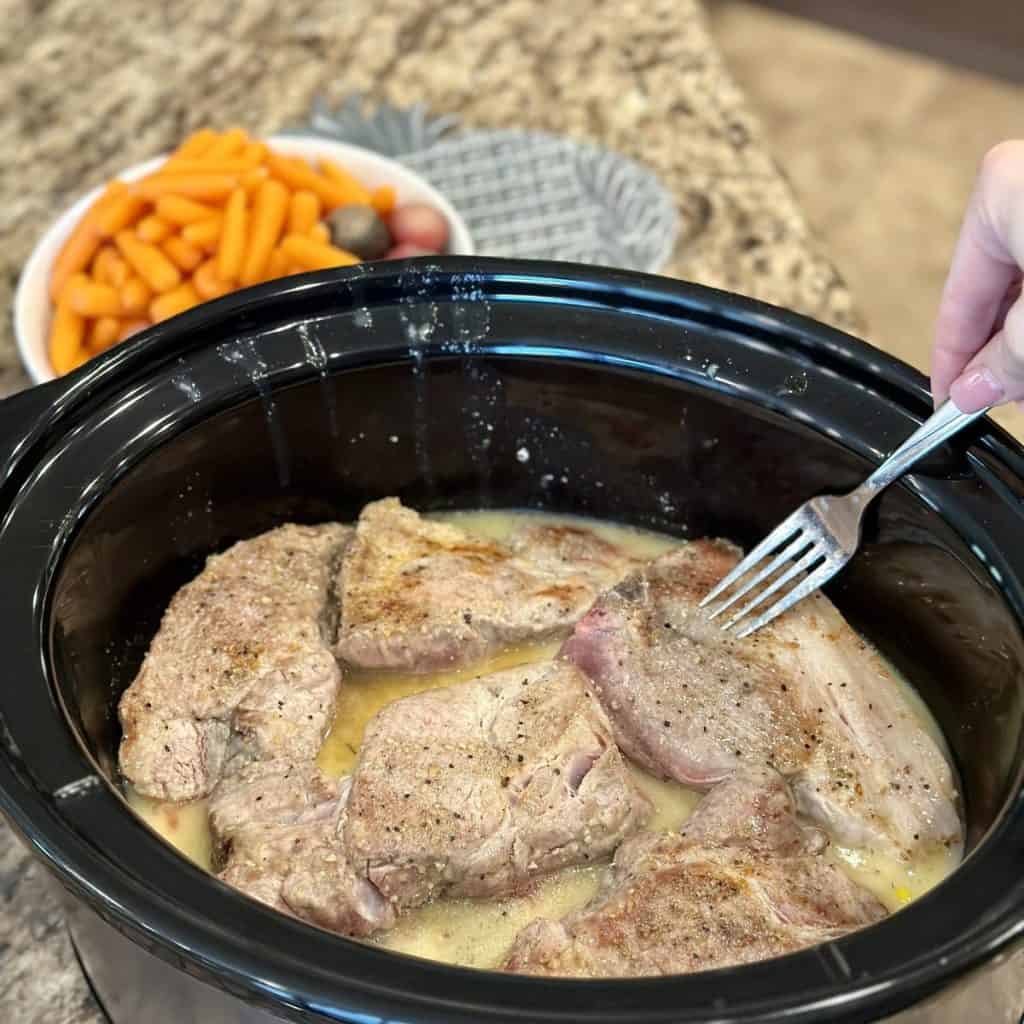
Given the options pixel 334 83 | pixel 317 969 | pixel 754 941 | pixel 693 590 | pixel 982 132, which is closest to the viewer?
pixel 317 969

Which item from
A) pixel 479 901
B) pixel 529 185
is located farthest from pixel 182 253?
pixel 479 901

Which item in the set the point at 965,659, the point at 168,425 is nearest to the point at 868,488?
the point at 965,659

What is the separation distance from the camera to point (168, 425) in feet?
3.86

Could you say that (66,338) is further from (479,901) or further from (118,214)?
(479,901)

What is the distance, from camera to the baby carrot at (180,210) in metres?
1.79

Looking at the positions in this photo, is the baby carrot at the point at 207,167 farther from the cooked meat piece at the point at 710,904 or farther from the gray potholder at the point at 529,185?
the cooked meat piece at the point at 710,904

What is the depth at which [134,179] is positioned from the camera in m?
1.89

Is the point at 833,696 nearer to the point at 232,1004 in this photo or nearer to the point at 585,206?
the point at 232,1004

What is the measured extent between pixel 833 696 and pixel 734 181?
1.17 metres

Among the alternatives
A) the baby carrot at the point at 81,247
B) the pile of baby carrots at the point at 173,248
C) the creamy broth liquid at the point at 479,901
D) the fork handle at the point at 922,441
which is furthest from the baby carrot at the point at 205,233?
the fork handle at the point at 922,441

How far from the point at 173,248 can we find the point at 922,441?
1.09 m

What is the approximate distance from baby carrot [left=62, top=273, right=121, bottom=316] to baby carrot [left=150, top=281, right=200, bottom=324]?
0.05 meters

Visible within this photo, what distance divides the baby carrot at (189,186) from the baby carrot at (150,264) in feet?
0.25

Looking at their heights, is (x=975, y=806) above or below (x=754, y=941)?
below
